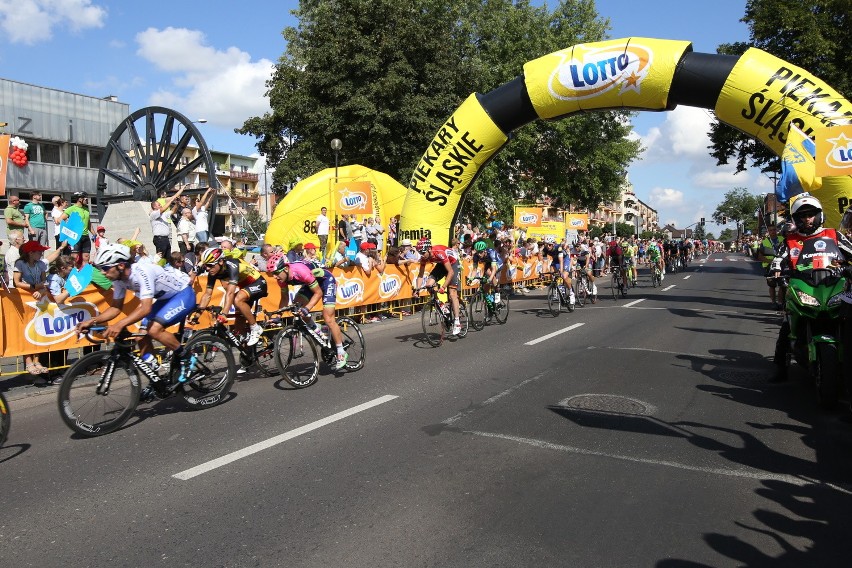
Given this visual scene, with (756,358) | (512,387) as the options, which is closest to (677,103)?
(756,358)

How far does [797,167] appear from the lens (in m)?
10.8

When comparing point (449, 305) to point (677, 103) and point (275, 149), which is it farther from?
point (275, 149)

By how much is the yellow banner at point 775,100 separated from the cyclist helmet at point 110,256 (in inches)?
449

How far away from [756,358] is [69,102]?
4476 cm

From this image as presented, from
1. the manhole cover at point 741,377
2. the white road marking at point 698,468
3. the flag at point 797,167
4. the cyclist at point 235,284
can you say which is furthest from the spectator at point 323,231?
the white road marking at point 698,468

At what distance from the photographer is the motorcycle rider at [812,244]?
669 centimetres

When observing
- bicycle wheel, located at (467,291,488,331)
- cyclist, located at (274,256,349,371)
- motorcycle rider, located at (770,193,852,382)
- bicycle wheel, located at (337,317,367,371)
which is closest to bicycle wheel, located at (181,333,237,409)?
cyclist, located at (274,256,349,371)

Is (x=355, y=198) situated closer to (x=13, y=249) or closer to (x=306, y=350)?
(x=13, y=249)

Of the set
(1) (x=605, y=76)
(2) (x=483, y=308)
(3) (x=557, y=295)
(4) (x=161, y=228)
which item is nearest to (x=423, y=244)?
(2) (x=483, y=308)

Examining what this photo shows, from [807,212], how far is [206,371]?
7223mm

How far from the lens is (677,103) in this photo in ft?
43.5

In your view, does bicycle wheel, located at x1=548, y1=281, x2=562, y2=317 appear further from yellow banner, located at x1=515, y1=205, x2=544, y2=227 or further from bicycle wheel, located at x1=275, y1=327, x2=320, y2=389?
yellow banner, located at x1=515, y1=205, x2=544, y2=227

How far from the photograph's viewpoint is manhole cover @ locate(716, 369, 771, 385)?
788 cm

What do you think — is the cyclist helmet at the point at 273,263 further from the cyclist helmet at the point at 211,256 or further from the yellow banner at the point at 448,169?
the yellow banner at the point at 448,169
